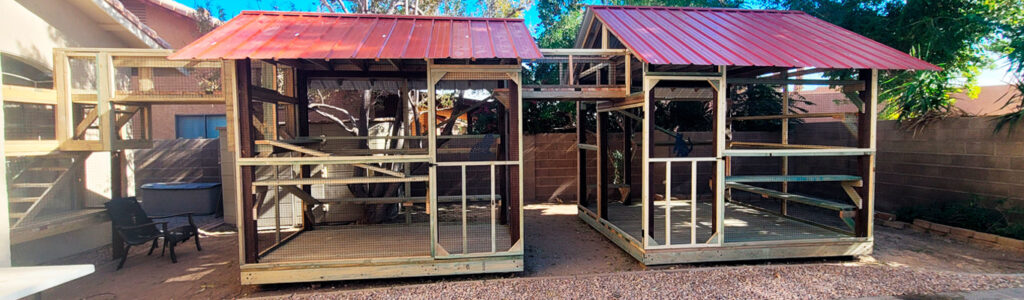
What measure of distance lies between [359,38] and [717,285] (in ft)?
13.9

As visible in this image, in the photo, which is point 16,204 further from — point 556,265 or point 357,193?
point 556,265

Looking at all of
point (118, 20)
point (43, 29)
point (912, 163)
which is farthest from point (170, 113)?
point (912, 163)

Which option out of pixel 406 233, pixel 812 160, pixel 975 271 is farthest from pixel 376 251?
pixel 812 160

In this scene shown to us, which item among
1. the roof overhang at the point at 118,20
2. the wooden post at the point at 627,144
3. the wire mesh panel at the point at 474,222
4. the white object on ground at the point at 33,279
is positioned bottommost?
the wire mesh panel at the point at 474,222

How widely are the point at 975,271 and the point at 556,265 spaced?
4321mm

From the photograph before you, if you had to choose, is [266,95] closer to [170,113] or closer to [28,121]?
[28,121]

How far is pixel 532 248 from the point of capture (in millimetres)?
5781

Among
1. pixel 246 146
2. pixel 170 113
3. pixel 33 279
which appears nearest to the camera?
pixel 33 279

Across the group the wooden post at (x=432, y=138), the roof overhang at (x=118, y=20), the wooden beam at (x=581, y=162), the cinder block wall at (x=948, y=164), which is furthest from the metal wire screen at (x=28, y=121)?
the cinder block wall at (x=948, y=164)

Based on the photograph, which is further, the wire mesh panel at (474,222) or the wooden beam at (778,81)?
the wooden beam at (778,81)

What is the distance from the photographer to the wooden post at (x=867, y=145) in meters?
5.06

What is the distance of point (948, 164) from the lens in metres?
6.46

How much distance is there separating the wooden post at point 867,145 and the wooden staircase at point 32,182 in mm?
9112

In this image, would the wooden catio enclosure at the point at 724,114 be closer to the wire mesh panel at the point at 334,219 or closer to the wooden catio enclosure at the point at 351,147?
the wooden catio enclosure at the point at 351,147
